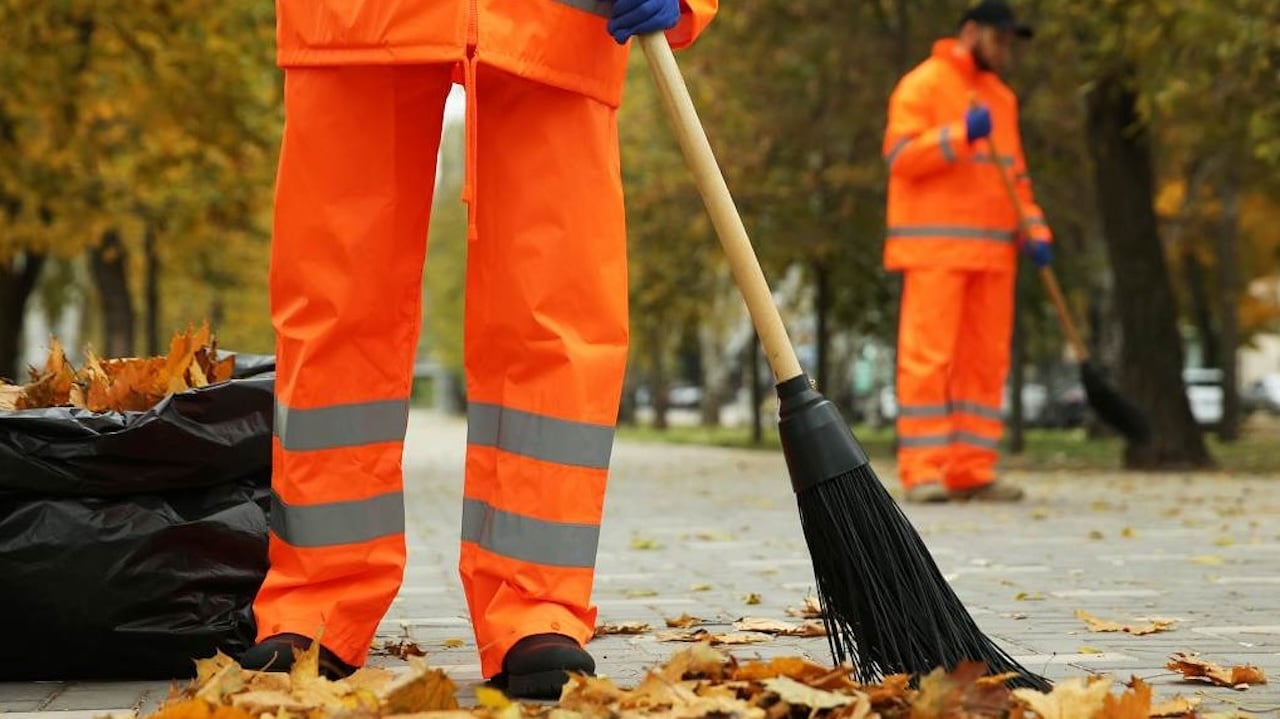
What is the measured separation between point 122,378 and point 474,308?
3.28 ft

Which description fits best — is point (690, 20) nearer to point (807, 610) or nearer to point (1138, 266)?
point (807, 610)

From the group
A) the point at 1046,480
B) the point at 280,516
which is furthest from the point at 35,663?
the point at 1046,480

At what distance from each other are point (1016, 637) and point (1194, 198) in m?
22.2

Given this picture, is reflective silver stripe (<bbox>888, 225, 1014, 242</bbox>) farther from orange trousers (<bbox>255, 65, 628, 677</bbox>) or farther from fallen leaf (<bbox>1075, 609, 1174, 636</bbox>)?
orange trousers (<bbox>255, 65, 628, 677</bbox>)

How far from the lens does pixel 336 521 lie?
367 centimetres

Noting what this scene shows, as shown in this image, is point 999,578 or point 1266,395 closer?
point 999,578

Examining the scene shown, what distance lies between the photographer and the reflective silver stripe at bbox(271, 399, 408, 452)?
3.67 meters

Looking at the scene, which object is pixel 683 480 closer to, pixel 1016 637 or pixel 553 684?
pixel 1016 637

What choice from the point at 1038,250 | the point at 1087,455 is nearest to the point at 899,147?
the point at 1038,250

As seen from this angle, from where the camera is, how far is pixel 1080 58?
52.6 ft

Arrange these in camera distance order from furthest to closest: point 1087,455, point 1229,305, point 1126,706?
point 1229,305
point 1087,455
point 1126,706

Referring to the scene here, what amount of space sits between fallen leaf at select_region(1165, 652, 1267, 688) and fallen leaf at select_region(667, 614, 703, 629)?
4.05 feet

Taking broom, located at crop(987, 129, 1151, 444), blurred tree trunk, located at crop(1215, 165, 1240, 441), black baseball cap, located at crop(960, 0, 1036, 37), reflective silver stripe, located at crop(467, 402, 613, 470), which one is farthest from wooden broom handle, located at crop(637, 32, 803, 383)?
blurred tree trunk, located at crop(1215, 165, 1240, 441)

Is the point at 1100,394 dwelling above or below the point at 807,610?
above
